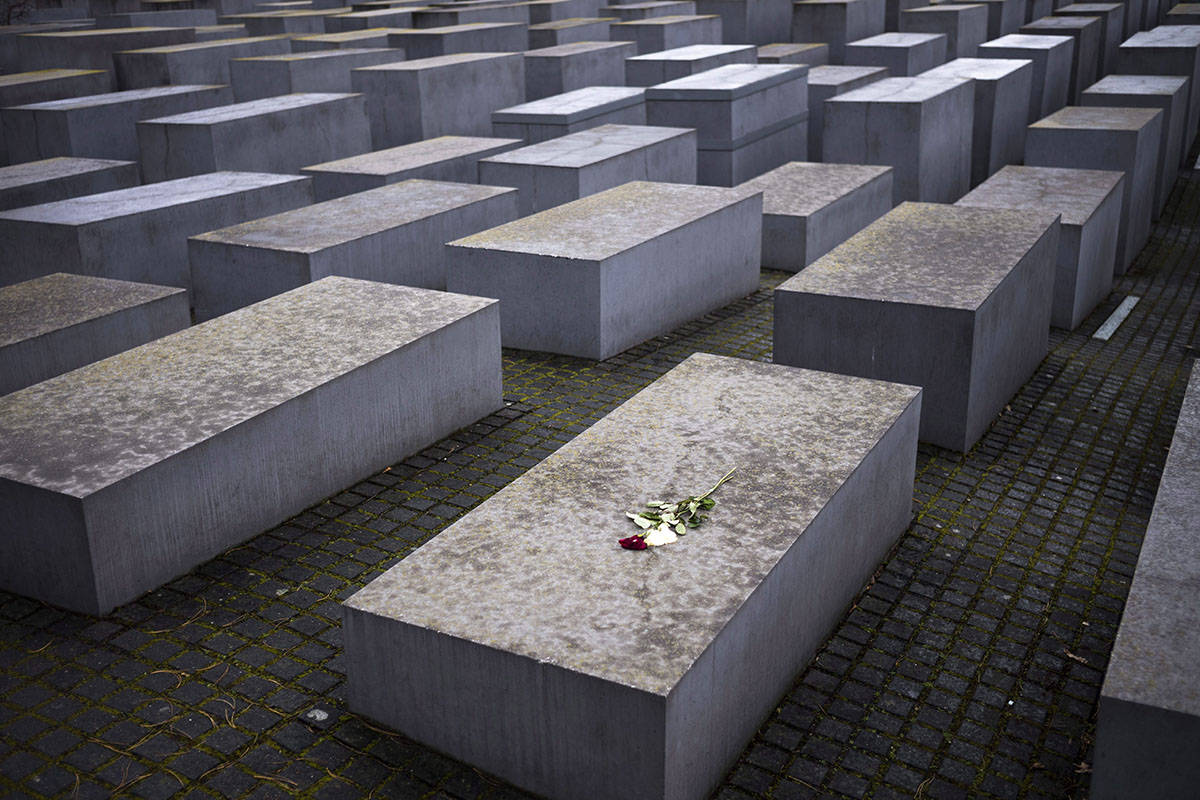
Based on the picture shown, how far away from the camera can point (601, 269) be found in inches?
301

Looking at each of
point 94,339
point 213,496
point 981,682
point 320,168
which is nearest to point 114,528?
point 213,496

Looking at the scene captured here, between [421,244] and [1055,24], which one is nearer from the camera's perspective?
[421,244]

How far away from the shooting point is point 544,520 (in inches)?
176

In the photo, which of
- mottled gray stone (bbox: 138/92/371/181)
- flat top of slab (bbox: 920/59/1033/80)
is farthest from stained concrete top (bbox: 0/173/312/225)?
flat top of slab (bbox: 920/59/1033/80)

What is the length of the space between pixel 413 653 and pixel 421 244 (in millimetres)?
5650

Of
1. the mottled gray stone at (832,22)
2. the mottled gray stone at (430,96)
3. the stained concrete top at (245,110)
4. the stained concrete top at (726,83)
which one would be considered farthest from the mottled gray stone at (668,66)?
the mottled gray stone at (832,22)

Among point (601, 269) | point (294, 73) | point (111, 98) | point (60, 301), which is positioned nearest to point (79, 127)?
point (111, 98)

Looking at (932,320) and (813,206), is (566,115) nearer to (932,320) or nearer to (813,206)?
(813,206)

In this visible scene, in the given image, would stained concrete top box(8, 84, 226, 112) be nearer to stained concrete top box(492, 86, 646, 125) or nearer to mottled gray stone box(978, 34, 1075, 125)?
stained concrete top box(492, 86, 646, 125)

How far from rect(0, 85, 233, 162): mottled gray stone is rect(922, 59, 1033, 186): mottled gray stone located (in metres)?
9.44

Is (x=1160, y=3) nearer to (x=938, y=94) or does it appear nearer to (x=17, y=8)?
(x=938, y=94)

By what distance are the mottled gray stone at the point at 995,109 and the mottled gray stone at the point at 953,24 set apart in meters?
4.44

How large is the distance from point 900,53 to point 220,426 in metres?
13.9

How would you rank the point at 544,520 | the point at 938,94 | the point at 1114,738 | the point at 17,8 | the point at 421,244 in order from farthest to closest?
the point at 17,8 < the point at 938,94 < the point at 421,244 < the point at 544,520 < the point at 1114,738
